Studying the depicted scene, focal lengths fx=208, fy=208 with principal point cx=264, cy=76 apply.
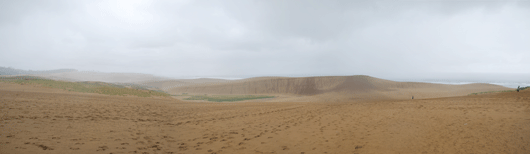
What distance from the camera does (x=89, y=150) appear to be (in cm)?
534

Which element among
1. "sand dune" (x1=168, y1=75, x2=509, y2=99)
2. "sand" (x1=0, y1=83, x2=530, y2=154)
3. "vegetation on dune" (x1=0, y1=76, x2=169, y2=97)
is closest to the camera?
"sand" (x1=0, y1=83, x2=530, y2=154)

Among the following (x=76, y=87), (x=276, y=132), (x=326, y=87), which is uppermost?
(x=76, y=87)

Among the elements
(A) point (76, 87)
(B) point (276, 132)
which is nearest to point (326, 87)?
(B) point (276, 132)

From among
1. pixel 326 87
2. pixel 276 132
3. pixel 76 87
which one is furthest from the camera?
pixel 326 87

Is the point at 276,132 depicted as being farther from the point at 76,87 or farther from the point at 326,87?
the point at 326,87

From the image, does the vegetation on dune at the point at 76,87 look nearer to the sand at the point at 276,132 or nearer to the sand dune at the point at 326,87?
the sand at the point at 276,132

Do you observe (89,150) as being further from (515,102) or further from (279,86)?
(279,86)

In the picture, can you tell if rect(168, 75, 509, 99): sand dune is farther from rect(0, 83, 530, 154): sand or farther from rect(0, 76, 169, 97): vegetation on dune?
rect(0, 83, 530, 154): sand

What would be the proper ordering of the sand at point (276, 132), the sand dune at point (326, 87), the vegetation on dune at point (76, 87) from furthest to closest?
1. the sand dune at point (326, 87)
2. the vegetation on dune at point (76, 87)
3. the sand at point (276, 132)

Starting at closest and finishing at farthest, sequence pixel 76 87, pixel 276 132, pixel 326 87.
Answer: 1. pixel 276 132
2. pixel 76 87
3. pixel 326 87

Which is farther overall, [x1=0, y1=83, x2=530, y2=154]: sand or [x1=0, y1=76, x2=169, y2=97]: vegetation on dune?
[x1=0, y1=76, x2=169, y2=97]: vegetation on dune

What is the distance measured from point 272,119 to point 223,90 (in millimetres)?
38634

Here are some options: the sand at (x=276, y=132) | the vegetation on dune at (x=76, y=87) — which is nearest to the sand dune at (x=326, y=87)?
the vegetation on dune at (x=76, y=87)

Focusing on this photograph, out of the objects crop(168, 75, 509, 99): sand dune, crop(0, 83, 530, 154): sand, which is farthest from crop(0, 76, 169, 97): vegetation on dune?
crop(168, 75, 509, 99): sand dune
